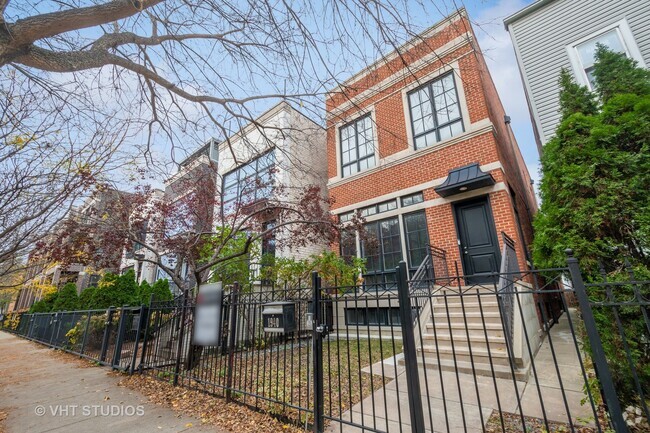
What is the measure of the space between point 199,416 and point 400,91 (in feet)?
34.3

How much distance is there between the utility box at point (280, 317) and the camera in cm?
395

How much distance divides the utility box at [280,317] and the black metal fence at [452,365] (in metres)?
0.11

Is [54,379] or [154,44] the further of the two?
[54,379]

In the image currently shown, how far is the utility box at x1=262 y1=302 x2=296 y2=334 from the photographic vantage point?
395 centimetres

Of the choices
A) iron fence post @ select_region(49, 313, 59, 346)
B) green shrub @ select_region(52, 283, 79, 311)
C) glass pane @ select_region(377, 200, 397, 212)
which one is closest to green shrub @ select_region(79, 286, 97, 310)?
iron fence post @ select_region(49, 313, 59, 346)

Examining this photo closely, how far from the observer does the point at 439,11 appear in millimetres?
2873

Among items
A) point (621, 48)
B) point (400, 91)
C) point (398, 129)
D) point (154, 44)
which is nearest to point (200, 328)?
point (154, 44)

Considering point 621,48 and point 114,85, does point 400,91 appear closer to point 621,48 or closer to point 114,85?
point 621,48

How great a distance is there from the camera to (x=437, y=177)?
8.84m

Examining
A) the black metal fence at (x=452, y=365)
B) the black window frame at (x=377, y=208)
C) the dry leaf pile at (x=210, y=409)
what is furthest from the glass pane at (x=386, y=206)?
the dry leaf pile at (x=210, y=409)

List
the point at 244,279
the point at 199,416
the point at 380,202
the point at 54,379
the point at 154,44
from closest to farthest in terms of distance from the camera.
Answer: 1. the point at 199,416
2. the point at 154,44
3. the point at 54,379
4. the point at 244,279
5. the point at 380,202

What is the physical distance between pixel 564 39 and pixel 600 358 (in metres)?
10.4

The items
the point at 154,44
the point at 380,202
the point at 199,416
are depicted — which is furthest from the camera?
the point at 380,202

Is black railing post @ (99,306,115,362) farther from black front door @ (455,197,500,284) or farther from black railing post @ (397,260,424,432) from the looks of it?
black front door @ (455,197,500,284)
